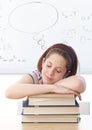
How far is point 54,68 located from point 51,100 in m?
0.18

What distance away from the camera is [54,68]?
4.15ft

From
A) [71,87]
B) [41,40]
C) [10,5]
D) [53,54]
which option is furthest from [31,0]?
[71,87]

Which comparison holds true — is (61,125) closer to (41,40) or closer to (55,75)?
(55,75)

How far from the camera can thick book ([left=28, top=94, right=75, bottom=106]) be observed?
112 centimetres

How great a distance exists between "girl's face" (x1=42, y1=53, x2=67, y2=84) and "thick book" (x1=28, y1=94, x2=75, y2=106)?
0.17 m

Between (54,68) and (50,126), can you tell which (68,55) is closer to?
(54,68)

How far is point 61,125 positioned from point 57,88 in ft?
0.47

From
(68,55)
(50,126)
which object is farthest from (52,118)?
(68,55)

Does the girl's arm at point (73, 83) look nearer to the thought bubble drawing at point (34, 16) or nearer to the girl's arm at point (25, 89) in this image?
the girl's arm at point (25, 89)

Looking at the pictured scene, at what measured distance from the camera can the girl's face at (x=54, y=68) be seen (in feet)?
4.15

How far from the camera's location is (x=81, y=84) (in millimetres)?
1231

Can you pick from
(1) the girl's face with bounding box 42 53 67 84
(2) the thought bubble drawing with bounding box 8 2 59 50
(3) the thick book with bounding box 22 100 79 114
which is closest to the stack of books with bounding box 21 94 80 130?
(3) the thick book with bounding box 22 100 79 114

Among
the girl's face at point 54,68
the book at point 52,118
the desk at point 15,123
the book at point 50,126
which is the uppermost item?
the girl's face at point 54,68

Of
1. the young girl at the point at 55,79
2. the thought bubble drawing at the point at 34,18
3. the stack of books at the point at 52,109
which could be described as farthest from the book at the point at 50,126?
the thought bubble drawing at the point at 34,18
